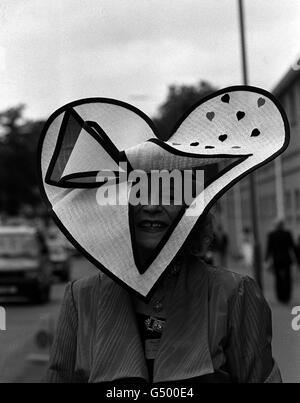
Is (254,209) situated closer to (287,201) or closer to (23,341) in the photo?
(23,341)

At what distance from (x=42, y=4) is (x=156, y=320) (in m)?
1.68

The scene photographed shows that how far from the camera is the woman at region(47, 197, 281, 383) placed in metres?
2.38

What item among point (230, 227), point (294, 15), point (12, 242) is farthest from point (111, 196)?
point (230, 227)

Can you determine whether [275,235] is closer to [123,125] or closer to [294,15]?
[294,15]

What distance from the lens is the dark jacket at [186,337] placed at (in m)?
2.37

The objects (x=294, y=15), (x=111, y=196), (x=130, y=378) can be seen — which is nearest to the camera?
(x=130, y=378)

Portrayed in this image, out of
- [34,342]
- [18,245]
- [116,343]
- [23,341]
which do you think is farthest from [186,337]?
[18,245]

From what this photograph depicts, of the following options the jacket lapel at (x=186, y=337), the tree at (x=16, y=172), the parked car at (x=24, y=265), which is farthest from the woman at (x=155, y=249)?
the tree at (x=16, y=172)

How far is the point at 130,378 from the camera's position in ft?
7.75

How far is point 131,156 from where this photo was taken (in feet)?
8.25

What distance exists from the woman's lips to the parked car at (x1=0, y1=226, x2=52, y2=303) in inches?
617

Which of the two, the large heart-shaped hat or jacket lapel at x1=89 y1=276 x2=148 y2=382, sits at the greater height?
the large heart-shaped hat

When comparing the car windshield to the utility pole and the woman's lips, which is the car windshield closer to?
the utility pole

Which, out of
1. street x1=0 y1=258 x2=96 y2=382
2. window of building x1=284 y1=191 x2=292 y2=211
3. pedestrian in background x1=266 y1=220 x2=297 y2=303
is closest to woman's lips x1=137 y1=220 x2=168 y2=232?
street x1=0 y1=258 x2=96 y2=382
